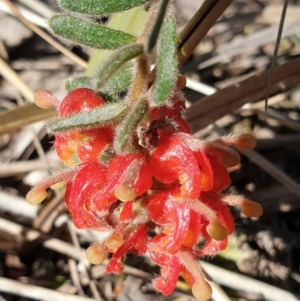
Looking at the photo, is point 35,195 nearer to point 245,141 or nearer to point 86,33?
point 86,33

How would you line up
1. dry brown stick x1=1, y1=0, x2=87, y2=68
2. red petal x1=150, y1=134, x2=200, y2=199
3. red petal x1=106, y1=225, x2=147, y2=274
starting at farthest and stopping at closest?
dry brown stick x1=1, y1=0, x2=87, y2=68 < red petal x1=106, y1=225, x2=147, y2=274 < red petal x1=150, y1=134, x2=200, y2=199

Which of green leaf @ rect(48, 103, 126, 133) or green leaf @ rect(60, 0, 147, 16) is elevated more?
green leaf @ rect(60, 0, 147, 16)

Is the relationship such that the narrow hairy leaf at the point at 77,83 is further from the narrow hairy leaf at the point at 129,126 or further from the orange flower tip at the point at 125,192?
the orange flower tip at the point at 125,192

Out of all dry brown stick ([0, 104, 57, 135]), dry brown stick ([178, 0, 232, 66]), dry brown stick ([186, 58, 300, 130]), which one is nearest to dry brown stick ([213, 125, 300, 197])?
dry brown stick ([186, 58, 300, 130])

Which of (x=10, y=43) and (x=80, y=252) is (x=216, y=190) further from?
(x=10, y=43)

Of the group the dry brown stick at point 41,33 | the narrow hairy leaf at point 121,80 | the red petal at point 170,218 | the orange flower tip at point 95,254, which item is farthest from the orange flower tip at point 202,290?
the dry brown stick at point 41,33

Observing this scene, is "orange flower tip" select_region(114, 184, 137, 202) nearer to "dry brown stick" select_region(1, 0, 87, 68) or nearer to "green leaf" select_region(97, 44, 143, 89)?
"green leaf" select_region(97, 44, 143, 89)

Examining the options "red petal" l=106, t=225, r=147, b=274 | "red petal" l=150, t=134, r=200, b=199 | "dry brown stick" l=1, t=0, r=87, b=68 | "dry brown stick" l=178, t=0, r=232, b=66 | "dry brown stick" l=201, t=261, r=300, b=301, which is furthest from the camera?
"dry brown stick" l=1, t=0, r=87, b=68
